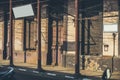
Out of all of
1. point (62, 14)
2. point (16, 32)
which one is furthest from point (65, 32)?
point (16, 32)

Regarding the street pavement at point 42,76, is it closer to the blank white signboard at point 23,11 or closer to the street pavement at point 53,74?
the street pavement at point 53,74

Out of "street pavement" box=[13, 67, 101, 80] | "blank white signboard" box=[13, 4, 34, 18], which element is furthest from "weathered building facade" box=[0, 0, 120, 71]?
"street pavement" box=[13, 67, 101, 80]

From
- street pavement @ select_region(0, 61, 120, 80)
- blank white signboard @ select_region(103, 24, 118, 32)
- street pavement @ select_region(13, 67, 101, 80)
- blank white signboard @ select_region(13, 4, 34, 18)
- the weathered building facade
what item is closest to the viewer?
street pavement @ select_region(13, 67, 101, 80)

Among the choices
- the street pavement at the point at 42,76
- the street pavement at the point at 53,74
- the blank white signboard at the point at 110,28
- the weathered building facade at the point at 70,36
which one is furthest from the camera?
the weathered building facade at the point at 70,36

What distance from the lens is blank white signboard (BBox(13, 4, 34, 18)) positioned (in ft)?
104

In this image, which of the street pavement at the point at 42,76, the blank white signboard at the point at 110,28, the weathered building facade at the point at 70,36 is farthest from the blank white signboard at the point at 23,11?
the blank white signboard at the point at 110,28

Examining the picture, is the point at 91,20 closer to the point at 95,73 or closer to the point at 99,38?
the point at 99,38

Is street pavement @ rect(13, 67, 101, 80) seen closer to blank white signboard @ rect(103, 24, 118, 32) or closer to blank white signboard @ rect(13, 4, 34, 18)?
blank white signboard @ rect(103, 24, 118, 32)

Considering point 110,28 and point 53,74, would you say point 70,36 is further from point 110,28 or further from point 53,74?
point 53,74

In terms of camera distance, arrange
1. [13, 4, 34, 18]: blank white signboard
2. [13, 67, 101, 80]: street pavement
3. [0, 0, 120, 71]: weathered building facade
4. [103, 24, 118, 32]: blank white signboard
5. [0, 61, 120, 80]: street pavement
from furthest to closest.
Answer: [13, 4, 34, 18]: blank white signboard, [0, 0, 120, 71]: weathered building facade, [103, 24, 118, 32]: blank white signboard, [0, 61, 120, 80]: street pavement, [13, 67, 101, 80]: street pavement

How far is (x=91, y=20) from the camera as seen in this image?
2738 centimetres

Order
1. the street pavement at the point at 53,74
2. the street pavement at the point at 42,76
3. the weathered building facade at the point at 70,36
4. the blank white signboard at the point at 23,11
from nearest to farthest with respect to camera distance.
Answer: the street pavement at the point at 42,76
the street pavement at the point at 53,74
the weathered building facade at the point at 70,36
the blank white signboard at the point at 23,11

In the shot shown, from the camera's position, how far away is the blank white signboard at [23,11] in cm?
3181

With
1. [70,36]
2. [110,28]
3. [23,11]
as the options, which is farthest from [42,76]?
[23,11]
